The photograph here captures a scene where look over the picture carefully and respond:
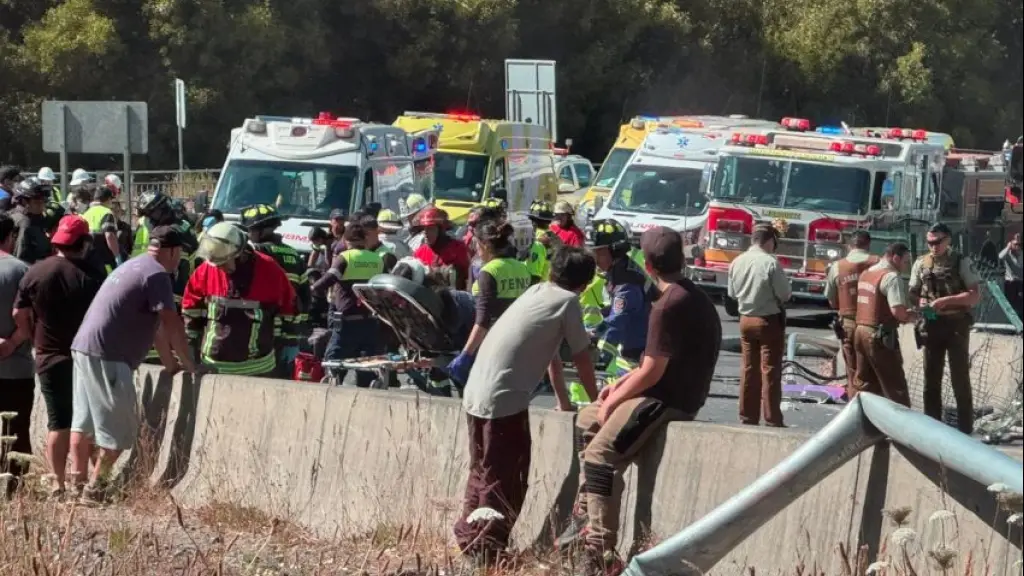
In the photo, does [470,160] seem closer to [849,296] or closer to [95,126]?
[95,126]

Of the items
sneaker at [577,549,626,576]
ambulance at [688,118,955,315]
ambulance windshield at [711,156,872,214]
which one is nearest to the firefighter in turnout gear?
sneaker at [577,549,626,576]

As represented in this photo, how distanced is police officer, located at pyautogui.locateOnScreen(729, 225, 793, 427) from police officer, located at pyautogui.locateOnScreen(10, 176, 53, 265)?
5235 millimetres

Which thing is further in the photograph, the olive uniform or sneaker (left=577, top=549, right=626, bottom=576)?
the olive uniform

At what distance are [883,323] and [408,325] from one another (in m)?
3.77

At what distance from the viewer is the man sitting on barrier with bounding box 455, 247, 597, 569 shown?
738cm

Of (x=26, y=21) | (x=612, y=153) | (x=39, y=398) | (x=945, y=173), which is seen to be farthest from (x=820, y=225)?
(x=26, y=21)

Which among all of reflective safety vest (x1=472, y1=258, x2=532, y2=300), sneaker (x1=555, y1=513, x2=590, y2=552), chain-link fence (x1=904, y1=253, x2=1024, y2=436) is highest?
reflective safety vest (x1=472, y1=258, x2=532, y2=300)

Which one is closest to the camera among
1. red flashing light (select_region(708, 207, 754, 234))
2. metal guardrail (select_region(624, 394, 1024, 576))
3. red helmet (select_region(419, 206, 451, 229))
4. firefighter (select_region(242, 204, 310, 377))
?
metal guardrail (select_region(624, 394, 1024, 576))

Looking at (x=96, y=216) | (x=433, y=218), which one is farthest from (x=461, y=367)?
(x=96, y=216)

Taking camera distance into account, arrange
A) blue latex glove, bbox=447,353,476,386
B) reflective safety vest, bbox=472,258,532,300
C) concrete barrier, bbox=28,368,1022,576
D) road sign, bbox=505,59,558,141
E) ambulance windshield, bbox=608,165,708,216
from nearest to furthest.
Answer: concrete barrier, bbox=28,368,1022,576 → blue latex glove, bbox=447,353,476,386 → reflective safety vest, bbox=472,258,532,300 → ambulance windshield, bbox=608,165,708,216 → road sign, bbox=505,59,558,141

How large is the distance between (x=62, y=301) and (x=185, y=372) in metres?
0.78

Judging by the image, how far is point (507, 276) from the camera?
408 inches

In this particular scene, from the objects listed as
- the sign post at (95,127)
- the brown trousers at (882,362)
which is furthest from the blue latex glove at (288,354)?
the sign post at (95,127)

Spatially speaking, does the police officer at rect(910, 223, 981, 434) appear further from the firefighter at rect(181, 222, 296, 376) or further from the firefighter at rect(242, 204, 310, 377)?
the firefighter at rect(181, 222, 296, 376)
